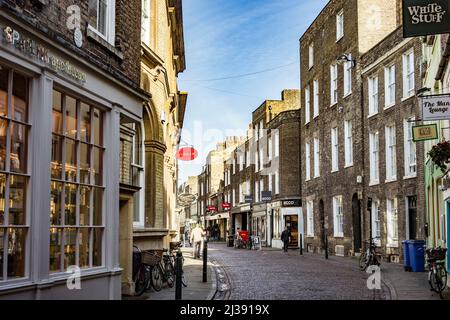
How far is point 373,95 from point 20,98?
2504cm

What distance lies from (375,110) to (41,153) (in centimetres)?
2436

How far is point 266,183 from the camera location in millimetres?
52781

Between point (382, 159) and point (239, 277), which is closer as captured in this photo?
point (239, 277)

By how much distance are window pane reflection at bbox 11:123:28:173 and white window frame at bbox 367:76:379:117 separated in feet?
79.7

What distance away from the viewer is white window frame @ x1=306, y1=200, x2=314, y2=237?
41.0m

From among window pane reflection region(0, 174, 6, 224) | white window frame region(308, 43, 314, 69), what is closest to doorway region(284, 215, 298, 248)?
white window frame region(308, 43, 314, 69)

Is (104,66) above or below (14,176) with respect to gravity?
above

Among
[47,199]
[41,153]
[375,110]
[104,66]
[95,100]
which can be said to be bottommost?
[47,199]

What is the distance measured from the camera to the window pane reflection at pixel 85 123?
30.8ft

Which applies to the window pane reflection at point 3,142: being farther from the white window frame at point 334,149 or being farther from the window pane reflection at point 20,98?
the white window frame at point 334,149

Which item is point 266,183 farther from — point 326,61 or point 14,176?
point 14,176

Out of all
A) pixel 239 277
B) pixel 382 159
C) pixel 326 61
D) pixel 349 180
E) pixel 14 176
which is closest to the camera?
pixel 14 176

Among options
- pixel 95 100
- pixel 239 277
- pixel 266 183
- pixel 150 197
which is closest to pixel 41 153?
pixel 95 100

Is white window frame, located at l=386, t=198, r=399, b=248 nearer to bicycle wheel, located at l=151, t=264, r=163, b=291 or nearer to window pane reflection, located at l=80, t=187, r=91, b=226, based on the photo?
bicycle wheel, located at l=151, t=264, r=163, b=291
